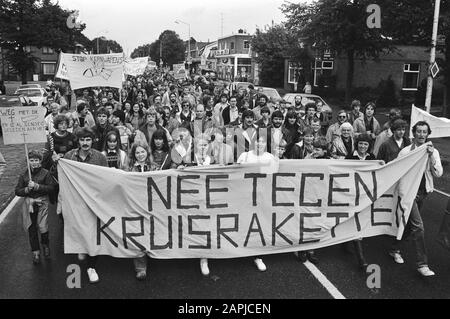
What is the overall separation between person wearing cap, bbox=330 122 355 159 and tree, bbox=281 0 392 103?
1725 cm

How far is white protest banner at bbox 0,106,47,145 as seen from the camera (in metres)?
5.65

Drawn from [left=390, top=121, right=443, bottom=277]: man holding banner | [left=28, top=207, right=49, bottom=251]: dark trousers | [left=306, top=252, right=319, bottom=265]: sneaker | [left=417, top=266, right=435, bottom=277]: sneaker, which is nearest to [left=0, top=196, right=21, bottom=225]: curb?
[left=28, top=207, right=49, bottom=251]: dark trousers

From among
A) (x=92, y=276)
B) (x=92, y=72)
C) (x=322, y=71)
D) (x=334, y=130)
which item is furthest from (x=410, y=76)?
(x=92, y=276)

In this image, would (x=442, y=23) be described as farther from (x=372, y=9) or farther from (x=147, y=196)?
(x=147, y=196)

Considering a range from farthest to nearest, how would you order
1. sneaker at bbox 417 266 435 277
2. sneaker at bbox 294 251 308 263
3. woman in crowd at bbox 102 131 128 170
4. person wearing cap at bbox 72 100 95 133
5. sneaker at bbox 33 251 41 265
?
person wearing cap at bbox 72 100 95 133, woman in crowd at bbox 102 131 128 170, sneaker at bbox 294 251 308 263, sneaker at bbox 33 251 41 265, sneaker at bbox 417 266 435 277

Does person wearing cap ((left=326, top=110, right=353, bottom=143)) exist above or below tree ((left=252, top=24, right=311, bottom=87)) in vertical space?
below

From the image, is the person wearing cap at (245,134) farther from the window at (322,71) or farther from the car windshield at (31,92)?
the window at (322,71)

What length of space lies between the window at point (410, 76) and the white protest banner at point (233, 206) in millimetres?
32174

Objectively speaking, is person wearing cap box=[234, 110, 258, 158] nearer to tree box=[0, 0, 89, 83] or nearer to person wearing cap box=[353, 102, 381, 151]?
person wearing cap box=[353, 102, 381, 151]

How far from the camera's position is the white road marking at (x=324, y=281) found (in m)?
4.70

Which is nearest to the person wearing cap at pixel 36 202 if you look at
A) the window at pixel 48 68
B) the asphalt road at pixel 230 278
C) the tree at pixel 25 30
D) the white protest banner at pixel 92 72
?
the asphalt road at pixel 230 278

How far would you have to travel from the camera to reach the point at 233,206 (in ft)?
17.6

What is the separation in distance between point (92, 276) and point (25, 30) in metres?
47.3
